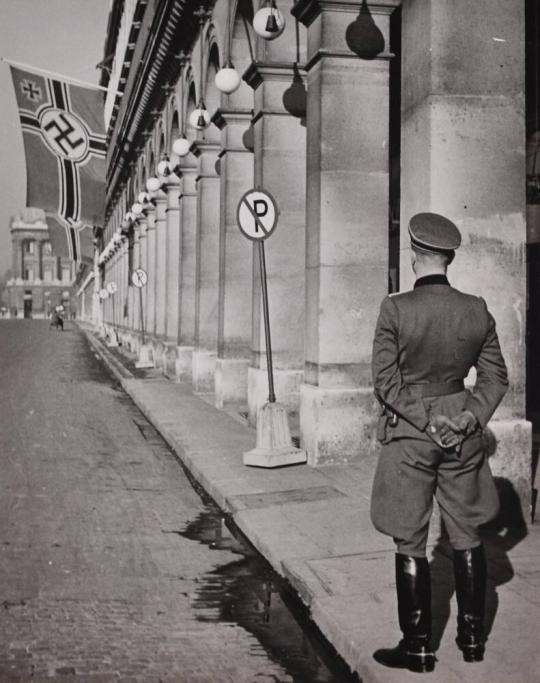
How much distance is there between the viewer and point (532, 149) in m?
13.2

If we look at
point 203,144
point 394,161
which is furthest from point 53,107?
point 394,161

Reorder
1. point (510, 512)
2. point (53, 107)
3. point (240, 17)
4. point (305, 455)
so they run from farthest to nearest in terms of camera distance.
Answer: point (53, 107) < point (240, 17) < point (305, 455) < point (510, 512)

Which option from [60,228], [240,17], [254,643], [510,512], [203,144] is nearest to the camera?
[254,643]

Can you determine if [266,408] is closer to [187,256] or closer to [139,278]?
[187,256]

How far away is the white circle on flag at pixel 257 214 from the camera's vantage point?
9875mm

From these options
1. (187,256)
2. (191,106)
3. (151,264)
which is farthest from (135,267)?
(187,256)

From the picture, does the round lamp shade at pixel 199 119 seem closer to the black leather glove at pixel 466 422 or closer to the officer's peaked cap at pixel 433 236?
the officer's peaked cap at pixel 433 236

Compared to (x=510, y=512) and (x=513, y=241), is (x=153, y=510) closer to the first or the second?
(x=510, y=512)

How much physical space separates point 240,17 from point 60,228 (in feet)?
62.0

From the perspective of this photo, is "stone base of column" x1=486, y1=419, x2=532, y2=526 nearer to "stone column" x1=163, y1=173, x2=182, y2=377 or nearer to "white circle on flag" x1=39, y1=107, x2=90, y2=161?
"white circle on flag" x1=39, y1=107, x2=90, y2=161

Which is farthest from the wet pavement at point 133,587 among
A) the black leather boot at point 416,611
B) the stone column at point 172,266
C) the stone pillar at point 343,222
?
the stone column at point 172,266

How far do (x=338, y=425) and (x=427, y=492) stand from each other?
228 inches

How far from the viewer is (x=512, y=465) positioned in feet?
23.5

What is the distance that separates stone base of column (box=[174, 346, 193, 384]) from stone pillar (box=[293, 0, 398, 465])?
11.3 meters
